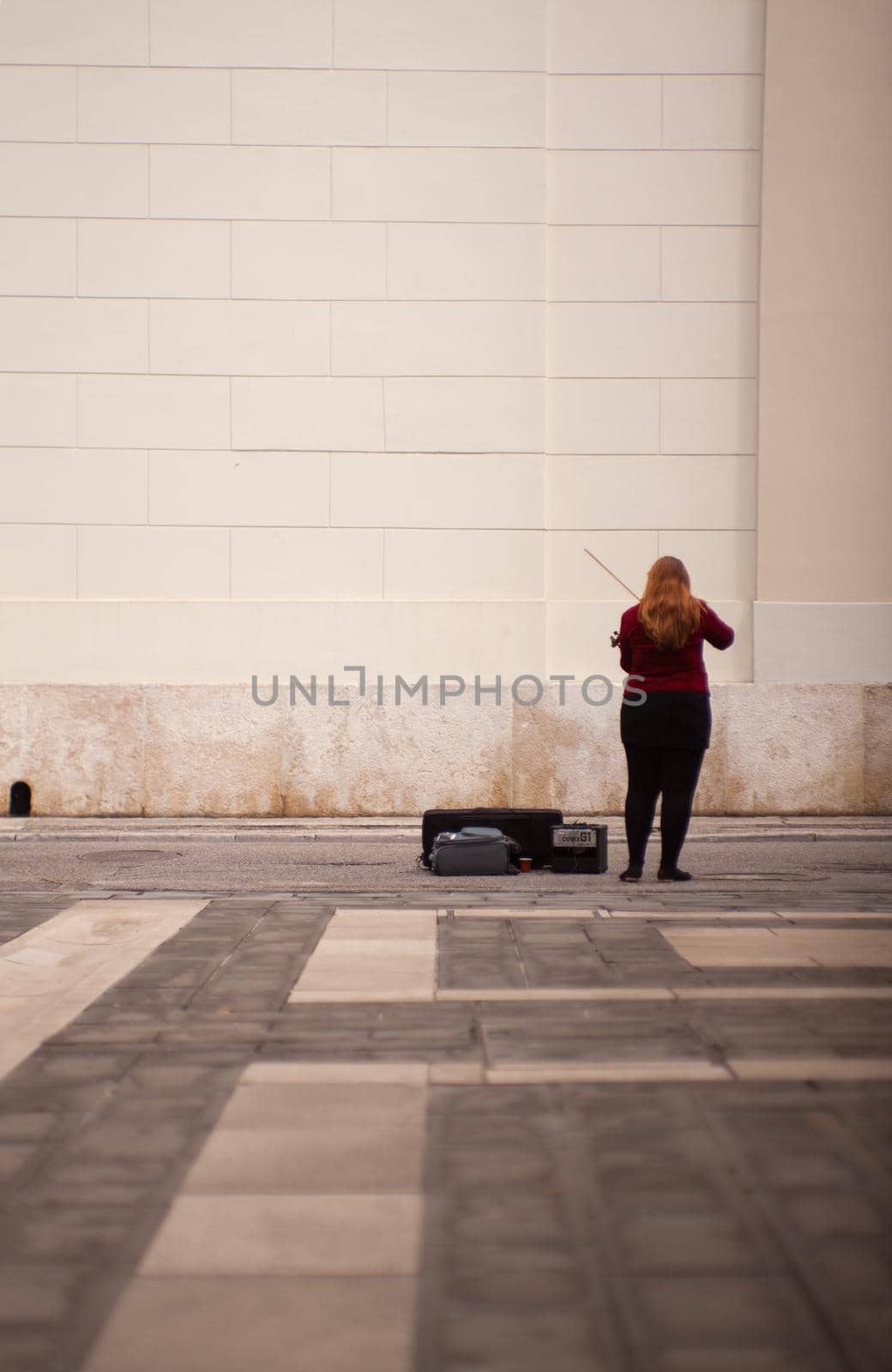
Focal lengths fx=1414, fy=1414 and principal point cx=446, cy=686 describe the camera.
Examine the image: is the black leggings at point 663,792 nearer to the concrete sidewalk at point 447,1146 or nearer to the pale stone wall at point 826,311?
the concrete sidewalk at point 447,1146

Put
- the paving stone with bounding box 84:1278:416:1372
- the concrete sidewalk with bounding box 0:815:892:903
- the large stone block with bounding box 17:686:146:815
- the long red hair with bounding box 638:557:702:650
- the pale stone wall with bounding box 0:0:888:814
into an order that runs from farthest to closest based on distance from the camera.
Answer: the pale stone wall with bounding box 0:0:888:814
the large stone block with bounding box 17:686:146:815
the long red hair with bounding box 638:557:702:650
the concrete sidewalk with bounding box 0:815:892:903
the paving stone with bounding box 84:1278:416:1372

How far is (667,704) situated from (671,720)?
0.08m

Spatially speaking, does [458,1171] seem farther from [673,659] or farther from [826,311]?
[826,311]

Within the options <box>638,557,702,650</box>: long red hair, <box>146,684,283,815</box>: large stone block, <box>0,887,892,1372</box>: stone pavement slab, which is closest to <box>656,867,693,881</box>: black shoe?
<box>638,557,702,650</box>: long red hair

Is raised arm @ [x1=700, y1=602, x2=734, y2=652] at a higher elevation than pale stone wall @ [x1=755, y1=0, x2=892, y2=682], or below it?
below

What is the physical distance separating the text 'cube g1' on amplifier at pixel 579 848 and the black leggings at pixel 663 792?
355mm

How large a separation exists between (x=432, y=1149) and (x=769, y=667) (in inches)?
365

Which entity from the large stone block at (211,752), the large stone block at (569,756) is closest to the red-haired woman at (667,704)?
the large stone block at (569,756)

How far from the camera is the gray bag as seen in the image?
753 centimetres

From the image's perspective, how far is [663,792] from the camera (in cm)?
723

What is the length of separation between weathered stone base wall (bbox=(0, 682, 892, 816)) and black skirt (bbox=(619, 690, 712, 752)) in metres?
4.18

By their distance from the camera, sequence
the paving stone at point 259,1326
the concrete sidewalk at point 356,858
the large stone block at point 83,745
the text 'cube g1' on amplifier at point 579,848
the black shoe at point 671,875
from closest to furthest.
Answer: the paving stone at point 259,1326
the concrete sidewalk at point 356,858
the black shoe at point 671,875
the text 'cube g1' on amplifier at point 579,848
the large stone block at point 83,745

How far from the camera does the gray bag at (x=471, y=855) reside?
24.7 ft

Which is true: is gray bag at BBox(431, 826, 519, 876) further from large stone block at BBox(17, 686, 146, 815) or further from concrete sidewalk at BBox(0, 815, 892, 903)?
large stone block at BBox(17, 686, 146, 815)
